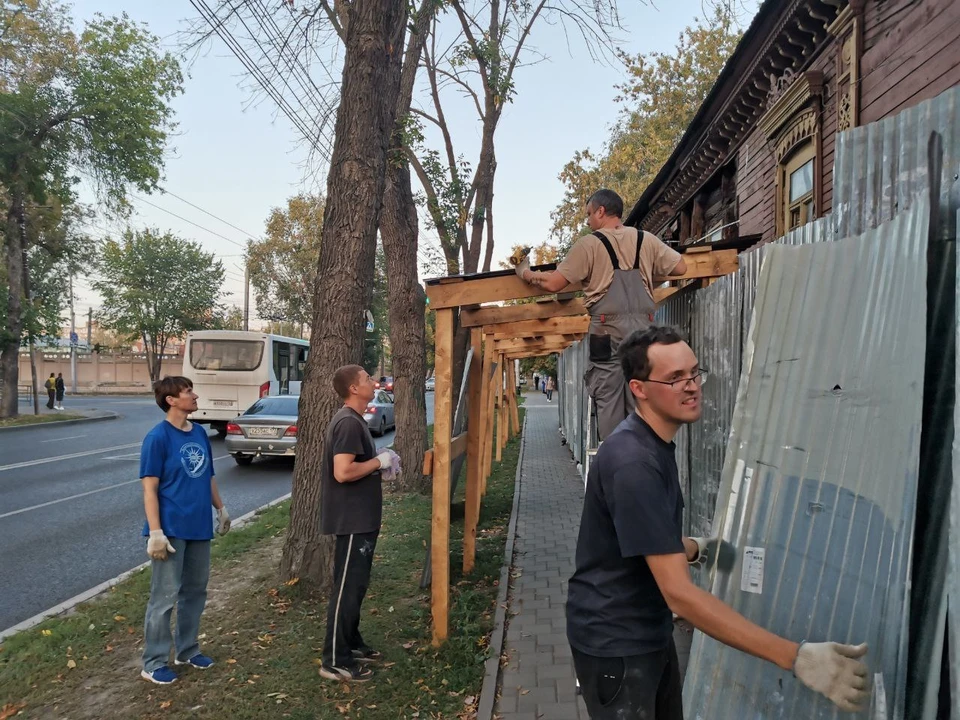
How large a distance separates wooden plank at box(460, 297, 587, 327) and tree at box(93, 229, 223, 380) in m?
40.5

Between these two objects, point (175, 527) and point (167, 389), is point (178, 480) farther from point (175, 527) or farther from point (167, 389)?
point (167, 389)

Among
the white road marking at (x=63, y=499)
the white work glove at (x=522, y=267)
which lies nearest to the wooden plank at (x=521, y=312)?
the white work glove at (x=522, y=267)

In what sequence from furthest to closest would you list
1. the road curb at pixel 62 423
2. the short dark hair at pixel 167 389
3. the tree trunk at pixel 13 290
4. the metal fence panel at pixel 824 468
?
the tree trunk at pixel 13 290
the road curb at pixel 62 423
the short dark hair at pixel 167 389
the metal fence panel at pixel 824 468

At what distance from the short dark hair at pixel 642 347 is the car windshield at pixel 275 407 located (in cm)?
1234

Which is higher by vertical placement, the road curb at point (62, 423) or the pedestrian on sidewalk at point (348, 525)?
the pedestrian on sidewalk at point (348, 525)

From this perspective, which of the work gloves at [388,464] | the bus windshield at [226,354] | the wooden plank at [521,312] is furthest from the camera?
the bus windshield at [226,354]

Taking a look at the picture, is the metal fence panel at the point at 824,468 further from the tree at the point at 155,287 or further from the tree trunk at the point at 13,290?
the tree at the point at 155,287

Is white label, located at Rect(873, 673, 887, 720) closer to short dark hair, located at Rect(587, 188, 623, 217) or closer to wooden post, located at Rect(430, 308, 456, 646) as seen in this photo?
short dark hair, located at Rect(587, 188, 623, 217)

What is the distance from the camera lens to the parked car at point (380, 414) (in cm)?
1898

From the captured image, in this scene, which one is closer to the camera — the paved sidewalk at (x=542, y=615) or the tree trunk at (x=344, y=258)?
the paved sidewalk at (x=542, y=615)

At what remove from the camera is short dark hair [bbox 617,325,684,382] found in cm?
205

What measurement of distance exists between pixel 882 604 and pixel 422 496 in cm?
793

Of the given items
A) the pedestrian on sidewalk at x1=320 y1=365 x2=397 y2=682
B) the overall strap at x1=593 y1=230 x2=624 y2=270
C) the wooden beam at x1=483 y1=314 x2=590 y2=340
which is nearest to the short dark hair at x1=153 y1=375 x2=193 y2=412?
the pedestrian on sidewalk at x1=320 y1=365 x2=397 y2=682

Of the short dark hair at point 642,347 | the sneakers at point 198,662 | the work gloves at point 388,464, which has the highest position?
the short dark hair at point 642,347
